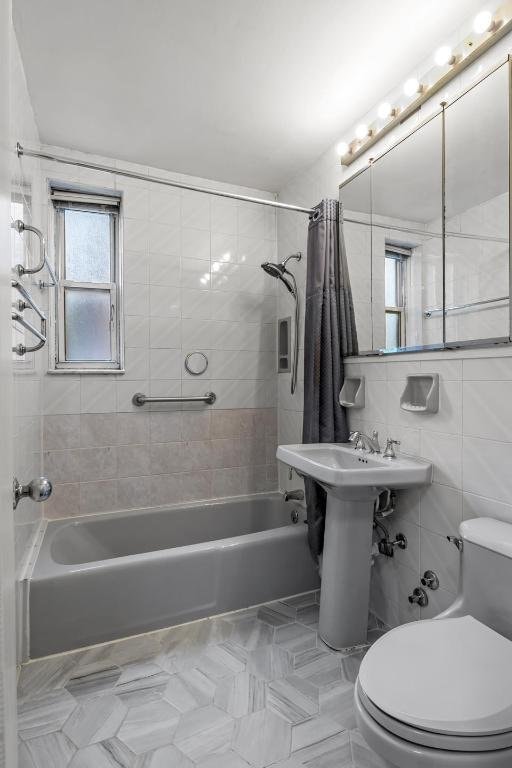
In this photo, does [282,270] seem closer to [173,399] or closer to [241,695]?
[173,399]

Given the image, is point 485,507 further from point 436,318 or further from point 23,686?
point 23,686

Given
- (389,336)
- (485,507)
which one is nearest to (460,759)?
(485,507)

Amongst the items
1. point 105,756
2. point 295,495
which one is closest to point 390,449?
point 295,495

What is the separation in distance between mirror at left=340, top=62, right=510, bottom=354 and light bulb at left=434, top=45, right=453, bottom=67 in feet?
0.52

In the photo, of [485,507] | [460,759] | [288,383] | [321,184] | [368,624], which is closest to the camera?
[460,759]

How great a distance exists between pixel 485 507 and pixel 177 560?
131 centimetres

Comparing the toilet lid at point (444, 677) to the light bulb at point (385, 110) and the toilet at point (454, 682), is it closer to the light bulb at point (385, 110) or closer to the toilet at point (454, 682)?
the toilet at point (454, 682)

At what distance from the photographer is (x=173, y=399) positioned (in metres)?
2.58

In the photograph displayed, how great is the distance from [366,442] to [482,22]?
161 centimetres

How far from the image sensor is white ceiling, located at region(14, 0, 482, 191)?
151cm

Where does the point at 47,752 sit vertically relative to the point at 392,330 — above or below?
below

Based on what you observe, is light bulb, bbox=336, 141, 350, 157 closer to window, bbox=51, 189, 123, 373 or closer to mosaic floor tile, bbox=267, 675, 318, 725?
window, bbox=51, 189, 123, 373

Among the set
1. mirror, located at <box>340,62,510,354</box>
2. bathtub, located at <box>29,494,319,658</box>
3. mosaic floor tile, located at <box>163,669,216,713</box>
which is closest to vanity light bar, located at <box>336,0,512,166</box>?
mirror, located at <box>340,62,510,354</box>

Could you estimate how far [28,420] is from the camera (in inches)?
71.6
